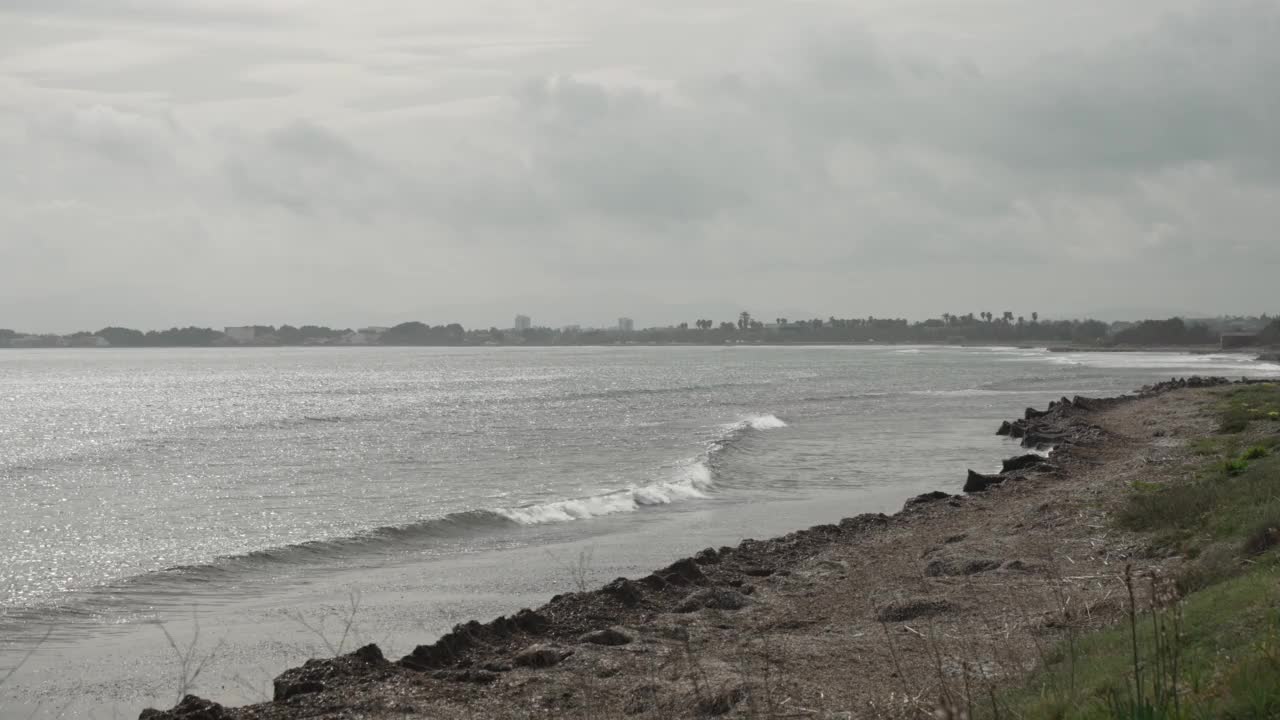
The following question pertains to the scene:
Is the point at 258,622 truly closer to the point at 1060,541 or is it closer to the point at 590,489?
the point at 1060,541

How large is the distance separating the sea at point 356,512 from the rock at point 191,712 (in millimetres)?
1408

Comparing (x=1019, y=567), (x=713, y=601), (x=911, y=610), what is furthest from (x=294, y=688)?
(x=1019, y=567)

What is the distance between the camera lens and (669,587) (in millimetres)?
15461

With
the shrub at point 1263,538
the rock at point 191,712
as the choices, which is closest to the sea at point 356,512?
the rock at point 191,712

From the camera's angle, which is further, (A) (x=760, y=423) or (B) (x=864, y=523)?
(A) (x=760, y=423)

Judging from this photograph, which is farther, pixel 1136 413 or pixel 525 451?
pixel 1136 413

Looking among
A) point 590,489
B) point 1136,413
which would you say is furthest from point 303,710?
point 1136,413

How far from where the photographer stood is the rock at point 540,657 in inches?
453

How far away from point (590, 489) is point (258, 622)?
15585 mm

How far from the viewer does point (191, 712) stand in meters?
9.91

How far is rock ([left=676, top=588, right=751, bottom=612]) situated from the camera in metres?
14.3

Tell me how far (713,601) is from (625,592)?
3.81 feet

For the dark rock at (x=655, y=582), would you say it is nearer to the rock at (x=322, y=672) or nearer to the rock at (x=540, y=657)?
the rock at (x=540, y=657)

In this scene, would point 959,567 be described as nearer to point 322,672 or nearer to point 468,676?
point 468,676
